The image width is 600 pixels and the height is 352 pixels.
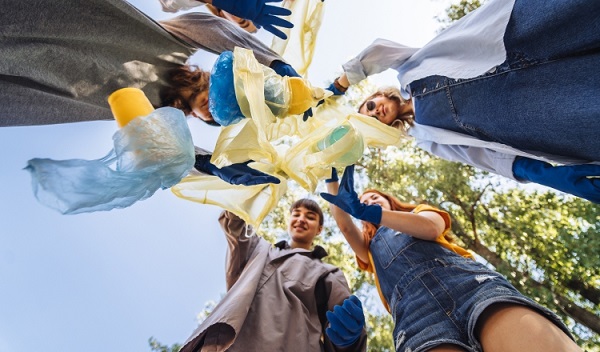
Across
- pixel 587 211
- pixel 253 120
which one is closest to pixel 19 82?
pixel 253 120

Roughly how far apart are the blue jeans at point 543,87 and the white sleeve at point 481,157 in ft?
0.58

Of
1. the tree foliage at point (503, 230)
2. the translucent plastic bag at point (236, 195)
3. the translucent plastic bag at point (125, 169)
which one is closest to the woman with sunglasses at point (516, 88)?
the translucent plastic bag at point (236, 195)

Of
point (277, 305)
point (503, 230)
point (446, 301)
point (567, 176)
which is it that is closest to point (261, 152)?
point (277, 305)

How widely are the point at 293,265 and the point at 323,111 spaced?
3.01ft

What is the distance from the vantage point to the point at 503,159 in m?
1.63

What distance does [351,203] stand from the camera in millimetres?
1727

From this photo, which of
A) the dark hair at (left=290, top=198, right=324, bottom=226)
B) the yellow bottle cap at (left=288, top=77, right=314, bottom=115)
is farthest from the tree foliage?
the yellow bottle cap at (left=288, top=77, right=314, bottom=115)

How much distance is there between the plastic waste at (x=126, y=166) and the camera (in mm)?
757

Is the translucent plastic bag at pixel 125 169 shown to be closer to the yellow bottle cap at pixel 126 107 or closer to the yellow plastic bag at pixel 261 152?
the yellow bottle cap at pixel 126 107

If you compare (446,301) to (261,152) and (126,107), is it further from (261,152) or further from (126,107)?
(126,107)

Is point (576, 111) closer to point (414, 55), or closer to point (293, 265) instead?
point (414, 55)

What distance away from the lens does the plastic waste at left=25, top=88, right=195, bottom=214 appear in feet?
2.48

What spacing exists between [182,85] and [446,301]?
1.37 metres

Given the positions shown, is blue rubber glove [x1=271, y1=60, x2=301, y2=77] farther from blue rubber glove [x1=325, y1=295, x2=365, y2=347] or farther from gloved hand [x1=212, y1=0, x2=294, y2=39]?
blue rubber glove [x1=325, y1=295, x2=365, y2=347]
